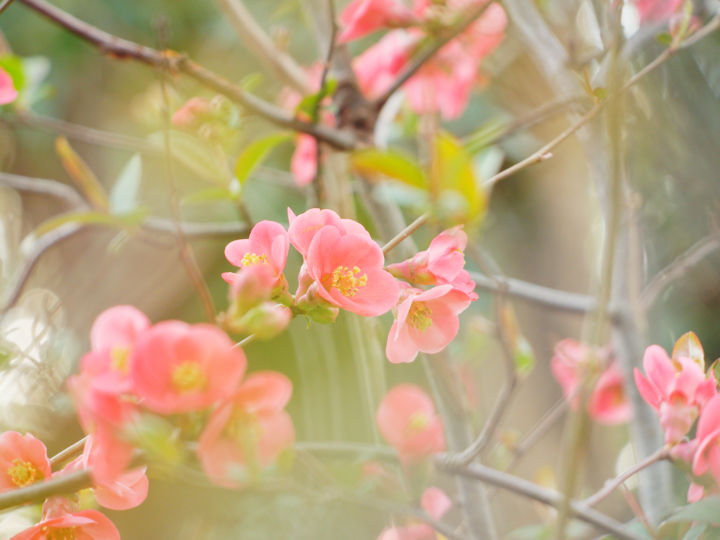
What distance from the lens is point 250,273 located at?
0.75 feet

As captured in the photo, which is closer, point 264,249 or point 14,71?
Answer: point 264,249

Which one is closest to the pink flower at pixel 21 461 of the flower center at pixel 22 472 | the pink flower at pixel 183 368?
the flower center at pixel 22 472

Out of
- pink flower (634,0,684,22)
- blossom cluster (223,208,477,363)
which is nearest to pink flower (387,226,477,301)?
blossom cluster (223,208,477,363)

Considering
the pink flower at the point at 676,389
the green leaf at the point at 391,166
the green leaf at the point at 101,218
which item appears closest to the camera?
the green leaf at the point at 391,166

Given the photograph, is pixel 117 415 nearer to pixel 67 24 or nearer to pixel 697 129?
pixel 67 24

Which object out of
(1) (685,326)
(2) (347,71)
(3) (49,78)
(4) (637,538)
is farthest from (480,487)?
(3) (49,78)

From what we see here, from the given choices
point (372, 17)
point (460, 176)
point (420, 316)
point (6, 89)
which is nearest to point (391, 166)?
point (460, 176)

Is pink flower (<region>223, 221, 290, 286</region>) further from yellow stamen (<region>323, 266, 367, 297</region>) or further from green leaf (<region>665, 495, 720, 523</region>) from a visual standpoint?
green leaf (<region>665, 495, 720, 523</region>)

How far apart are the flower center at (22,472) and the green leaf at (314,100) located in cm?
33

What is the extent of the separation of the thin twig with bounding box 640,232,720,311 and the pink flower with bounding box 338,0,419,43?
1.18 ft

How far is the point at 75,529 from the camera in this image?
0.29m

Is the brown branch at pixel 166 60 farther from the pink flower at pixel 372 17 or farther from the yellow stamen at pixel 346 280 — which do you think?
the yellow stamen at pixel 346 280

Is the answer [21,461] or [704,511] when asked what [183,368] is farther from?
[704,511]

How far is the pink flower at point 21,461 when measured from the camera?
0.99 feet
